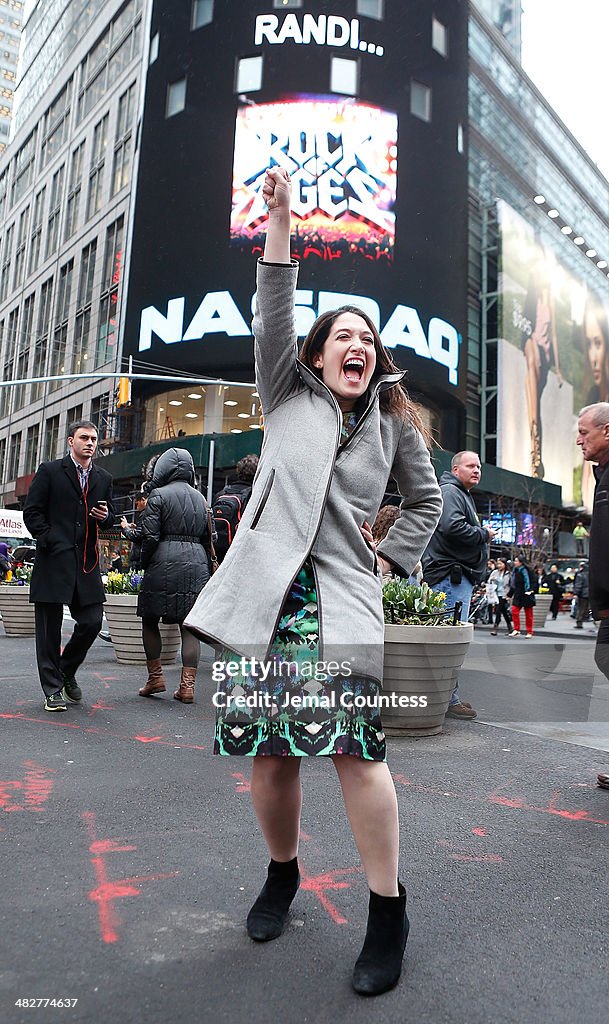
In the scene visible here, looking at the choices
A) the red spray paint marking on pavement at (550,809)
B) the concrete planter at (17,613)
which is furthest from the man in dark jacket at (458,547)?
the concrete planter at (17,613)

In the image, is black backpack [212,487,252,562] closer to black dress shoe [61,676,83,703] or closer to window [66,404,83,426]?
black dress shoe [61,676,83,703]

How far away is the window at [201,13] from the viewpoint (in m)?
33.2

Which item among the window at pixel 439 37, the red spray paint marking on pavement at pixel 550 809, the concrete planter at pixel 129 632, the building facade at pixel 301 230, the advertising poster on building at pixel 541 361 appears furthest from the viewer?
the advertising poster on building at pixel 541 361

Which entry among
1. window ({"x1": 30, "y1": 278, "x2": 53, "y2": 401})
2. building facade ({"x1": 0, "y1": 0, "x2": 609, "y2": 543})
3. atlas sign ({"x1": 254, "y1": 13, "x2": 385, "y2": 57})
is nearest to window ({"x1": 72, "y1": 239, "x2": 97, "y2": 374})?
building facade ({"x1": 0, "y1": 0, "x2": 609, "y2": 543})

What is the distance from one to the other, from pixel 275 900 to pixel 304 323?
1102 inches

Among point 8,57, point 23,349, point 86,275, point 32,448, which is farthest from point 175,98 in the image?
point 8,57

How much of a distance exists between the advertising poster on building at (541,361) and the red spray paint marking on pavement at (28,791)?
38.7m

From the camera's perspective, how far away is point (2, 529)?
1371 inches

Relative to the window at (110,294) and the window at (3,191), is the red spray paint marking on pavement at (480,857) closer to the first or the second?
the window at (110,294)

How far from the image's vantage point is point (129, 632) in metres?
7.91

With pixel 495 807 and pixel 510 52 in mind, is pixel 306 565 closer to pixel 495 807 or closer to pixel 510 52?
pixel 495 807

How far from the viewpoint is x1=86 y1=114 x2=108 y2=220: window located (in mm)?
42781

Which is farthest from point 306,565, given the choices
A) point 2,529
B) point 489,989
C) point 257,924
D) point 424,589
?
point 2,529

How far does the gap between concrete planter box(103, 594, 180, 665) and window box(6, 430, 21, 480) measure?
4527 cm
